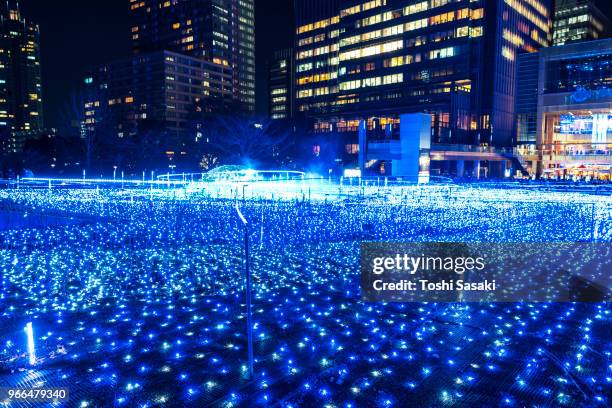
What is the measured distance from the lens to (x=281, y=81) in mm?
141000

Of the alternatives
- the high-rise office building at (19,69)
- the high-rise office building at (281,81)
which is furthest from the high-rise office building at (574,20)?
the high-rise office building at (19,69)

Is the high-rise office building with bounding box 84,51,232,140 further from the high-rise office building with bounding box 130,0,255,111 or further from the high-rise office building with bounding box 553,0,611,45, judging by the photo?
the high-rise office building with bounding box 553,0,611,45

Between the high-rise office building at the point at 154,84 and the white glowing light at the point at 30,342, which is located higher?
the high-rise office building at the point at 154,84

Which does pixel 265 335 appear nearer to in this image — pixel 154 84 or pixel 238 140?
pixel 238 140

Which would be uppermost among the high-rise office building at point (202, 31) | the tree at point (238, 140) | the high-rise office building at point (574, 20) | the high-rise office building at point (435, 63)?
the high-rise office building at point (202, 31)

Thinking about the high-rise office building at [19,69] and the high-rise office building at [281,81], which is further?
the high-rise office building at [19,69]

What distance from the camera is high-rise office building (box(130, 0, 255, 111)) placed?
14988 cm

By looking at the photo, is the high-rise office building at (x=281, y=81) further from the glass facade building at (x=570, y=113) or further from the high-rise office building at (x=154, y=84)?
the glass facade building at (x=570, y=113)

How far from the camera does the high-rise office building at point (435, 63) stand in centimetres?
7250

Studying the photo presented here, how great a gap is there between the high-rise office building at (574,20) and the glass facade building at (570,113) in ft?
161

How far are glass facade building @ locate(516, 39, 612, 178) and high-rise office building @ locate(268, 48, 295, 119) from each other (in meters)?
84.8

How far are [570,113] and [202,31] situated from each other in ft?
410

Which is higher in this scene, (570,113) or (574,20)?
(574,20)

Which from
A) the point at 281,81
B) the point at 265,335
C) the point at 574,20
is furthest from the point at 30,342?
the point at 281,81
